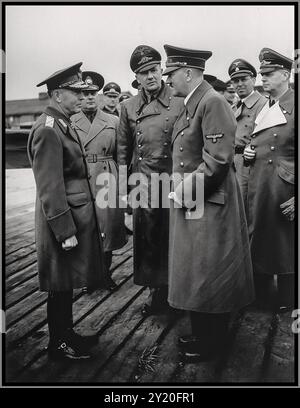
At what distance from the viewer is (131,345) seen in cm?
326

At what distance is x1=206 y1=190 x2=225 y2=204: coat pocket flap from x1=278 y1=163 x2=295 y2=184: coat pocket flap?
1.01 meters

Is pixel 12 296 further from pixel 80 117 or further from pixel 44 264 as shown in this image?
pixel 80 117

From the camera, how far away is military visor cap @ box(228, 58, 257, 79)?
181 inches

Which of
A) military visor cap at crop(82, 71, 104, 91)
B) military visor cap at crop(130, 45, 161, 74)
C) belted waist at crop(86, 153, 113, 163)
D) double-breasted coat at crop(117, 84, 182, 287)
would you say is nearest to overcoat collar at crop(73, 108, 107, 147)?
belted waist at crop(86, 153, 113, 163)

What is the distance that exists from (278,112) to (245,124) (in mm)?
689

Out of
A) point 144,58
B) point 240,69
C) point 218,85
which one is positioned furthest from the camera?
point 218,85

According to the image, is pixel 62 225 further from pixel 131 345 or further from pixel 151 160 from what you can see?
pixel 151 160

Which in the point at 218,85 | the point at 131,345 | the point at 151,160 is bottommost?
the point at 131,345

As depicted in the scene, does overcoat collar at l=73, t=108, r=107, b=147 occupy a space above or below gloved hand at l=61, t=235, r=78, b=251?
above

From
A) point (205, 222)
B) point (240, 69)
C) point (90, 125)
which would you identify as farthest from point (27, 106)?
point (205, 222)

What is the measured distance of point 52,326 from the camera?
314cm

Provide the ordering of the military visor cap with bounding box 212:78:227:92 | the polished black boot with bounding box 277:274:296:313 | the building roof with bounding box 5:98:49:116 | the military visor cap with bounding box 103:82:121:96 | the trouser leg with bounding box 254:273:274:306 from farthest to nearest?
the building roof with bounding box 5:98:49:116 → the military visor cap with bounding box 103:82:121:96 → the military visor cap with bounding box 212:78:227:92 → the trouser leg with bounding box 254:273:274:306 → the polished black boot with bounding box 277:274:296:313

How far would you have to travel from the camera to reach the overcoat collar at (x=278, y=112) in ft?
11.8

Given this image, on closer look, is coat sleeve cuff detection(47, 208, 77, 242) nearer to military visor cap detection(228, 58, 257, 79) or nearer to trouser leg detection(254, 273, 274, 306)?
trouser leg detection(254, 273, 274, 306)
